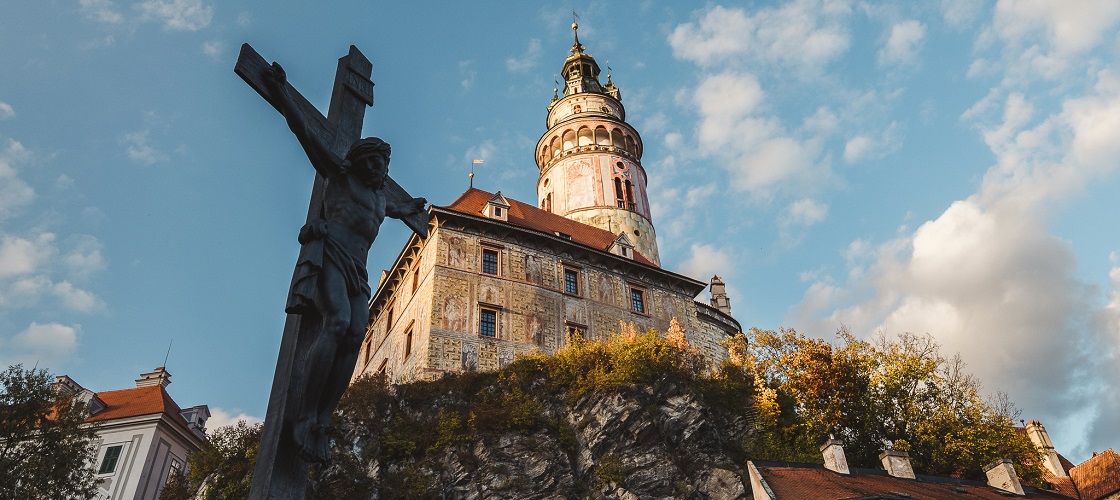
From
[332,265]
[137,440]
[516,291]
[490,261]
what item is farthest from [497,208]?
[332,265]

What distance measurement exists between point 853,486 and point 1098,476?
61.8ft

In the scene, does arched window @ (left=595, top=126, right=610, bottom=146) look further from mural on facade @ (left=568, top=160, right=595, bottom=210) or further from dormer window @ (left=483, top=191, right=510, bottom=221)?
dormer window @ (left=483, top=191, right=510, bottom=221)

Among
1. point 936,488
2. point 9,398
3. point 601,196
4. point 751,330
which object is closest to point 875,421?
point 936,488

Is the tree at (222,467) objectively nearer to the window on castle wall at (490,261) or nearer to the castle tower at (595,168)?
the window on castle wall at (490,261)

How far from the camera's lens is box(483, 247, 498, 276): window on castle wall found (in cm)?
3081

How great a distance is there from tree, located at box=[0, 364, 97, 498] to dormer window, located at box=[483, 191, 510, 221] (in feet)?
54.9

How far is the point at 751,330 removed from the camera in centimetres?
2980

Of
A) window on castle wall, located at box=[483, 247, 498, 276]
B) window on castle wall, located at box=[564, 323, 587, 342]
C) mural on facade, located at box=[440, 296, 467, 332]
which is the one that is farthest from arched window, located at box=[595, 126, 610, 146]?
mural on facade, located at box=[440, 296, 467, 332]

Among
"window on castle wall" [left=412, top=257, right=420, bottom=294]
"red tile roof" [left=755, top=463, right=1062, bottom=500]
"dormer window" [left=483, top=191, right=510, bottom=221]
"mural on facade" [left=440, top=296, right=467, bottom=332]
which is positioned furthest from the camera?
"dormer window" [left=483, top=191, right=510, bottom=221]

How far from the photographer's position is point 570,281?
32719 millimetres

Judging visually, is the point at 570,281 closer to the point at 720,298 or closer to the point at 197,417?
the point at 720,298

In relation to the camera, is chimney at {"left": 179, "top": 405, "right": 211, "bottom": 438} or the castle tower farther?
the castle tower

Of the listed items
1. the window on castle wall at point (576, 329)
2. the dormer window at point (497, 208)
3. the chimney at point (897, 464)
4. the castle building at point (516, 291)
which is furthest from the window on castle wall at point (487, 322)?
the chimney at point (897, 464)

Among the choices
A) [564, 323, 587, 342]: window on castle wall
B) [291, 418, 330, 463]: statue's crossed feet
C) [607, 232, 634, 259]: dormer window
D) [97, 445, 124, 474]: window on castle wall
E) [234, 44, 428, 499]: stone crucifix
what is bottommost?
[291, 418, 330, 463]: statue's crossed feet
